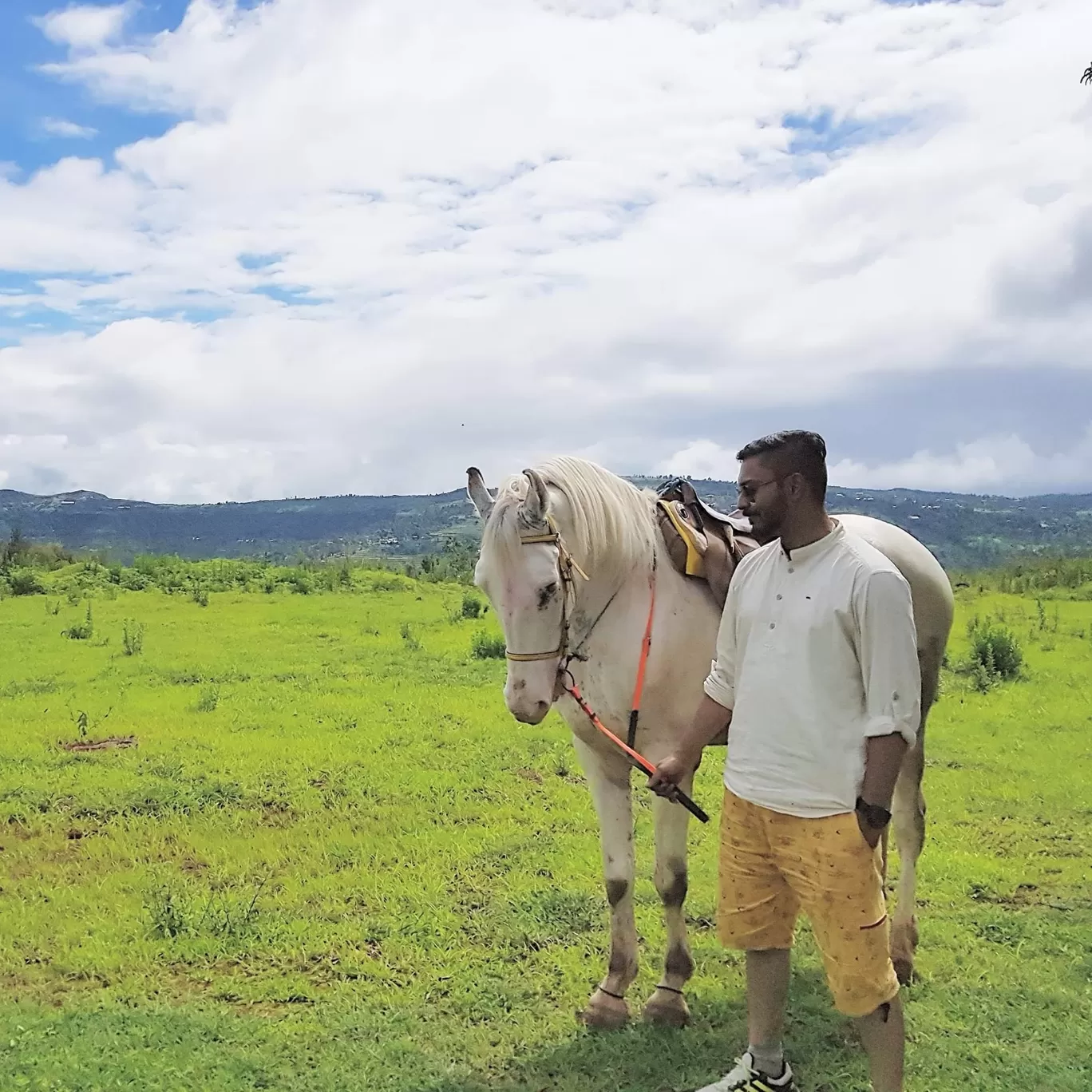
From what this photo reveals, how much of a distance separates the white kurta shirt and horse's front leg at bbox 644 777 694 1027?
3.69ft

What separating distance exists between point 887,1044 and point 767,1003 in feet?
1.32

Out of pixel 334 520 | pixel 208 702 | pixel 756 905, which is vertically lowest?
pixel 208 702

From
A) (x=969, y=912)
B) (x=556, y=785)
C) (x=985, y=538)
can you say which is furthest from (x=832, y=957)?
(x=985, y=538)

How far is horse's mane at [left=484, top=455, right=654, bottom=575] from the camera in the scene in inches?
134

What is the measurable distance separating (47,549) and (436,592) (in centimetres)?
882

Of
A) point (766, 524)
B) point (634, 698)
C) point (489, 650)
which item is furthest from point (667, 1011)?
point (489, 650)

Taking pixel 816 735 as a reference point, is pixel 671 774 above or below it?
below

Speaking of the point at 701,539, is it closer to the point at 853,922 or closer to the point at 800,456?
the point at 800,456

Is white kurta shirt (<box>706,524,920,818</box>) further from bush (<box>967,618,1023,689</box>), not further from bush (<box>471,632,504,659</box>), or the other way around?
bush (<box>471,632,504,659</box>)

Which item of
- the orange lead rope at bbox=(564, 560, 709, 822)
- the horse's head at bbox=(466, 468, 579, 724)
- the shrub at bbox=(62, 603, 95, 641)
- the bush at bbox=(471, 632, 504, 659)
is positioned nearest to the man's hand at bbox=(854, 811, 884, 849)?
the orange lead rope at bbox=(564, 560, 709, 822)

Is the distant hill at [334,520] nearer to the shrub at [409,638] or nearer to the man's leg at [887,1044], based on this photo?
the shrub at [409,638]

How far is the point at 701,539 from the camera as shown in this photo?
3.86 meters

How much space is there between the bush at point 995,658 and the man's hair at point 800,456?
28.6 feet

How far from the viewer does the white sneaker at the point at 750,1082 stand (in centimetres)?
303
